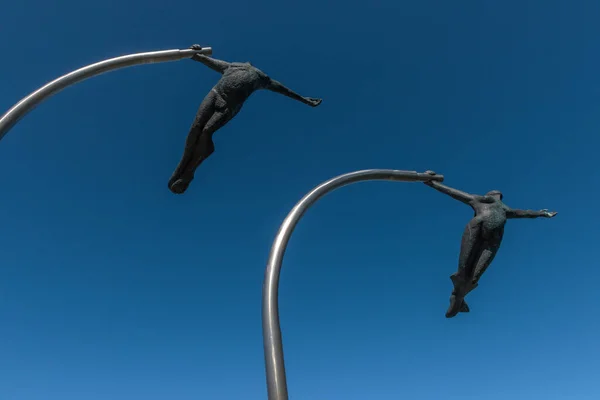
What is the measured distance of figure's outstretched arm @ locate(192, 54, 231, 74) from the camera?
11242mm

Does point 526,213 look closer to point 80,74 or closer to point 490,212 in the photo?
point 490,212

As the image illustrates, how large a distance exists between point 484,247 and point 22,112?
35.6 feet

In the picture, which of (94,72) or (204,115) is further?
(204,115)

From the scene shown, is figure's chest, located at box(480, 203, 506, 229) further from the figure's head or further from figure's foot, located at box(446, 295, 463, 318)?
figure's foot, located at box(446, 295, 463, 318)

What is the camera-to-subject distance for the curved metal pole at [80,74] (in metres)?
8.00

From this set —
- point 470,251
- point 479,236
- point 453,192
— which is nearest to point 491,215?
point 479,236

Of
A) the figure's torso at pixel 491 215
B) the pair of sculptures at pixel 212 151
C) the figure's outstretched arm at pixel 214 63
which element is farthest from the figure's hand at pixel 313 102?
the figure's torso at pixel 491 215

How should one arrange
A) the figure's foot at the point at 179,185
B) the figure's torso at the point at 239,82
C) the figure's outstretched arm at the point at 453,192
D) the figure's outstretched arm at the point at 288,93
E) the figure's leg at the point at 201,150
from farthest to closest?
the figure's outstretched arm at the point at 453,192, the figure's outstretched arm at the point at 288,93, the figure's foot at the point at 179,185, the figure's torso at the point at 239,82, the figure's leg at the point at 201,150

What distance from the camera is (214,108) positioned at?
10.7 m

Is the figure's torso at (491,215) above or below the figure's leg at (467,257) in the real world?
above

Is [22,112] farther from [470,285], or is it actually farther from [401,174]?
[470,285]

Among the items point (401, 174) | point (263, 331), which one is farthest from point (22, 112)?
point (401, 174)

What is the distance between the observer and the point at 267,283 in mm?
7996

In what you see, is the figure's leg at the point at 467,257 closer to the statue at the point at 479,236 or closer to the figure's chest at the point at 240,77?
the statue at the point at 479,236
